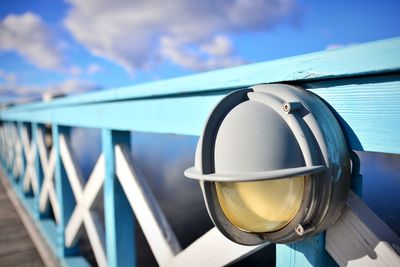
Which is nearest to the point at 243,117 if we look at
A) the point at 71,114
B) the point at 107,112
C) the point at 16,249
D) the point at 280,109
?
the point at 280,109

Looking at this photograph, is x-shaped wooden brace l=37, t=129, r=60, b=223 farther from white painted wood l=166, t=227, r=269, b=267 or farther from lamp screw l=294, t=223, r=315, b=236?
lamp screw l=294, t=223, r=315, b=236

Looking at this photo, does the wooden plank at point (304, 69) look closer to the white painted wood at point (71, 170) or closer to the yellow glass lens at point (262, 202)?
the yellow glass lens at point (262, 202)

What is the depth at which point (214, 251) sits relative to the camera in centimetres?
75

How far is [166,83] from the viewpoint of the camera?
88 centimetres

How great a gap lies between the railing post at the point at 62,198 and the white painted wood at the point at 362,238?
1882mm

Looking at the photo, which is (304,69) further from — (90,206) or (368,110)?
(90,206)

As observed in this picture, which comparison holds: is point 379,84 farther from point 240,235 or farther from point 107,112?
point 107,112

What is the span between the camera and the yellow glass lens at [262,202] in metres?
0.45

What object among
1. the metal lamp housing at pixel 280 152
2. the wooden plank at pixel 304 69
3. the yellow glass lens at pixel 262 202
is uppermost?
the wooden plank at pixel 304 69

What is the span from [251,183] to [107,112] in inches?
38.4

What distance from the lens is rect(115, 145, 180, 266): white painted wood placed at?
982 mm

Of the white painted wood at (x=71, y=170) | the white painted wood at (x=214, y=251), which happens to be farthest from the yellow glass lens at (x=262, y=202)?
the white painted wood at (x=71, y=170)

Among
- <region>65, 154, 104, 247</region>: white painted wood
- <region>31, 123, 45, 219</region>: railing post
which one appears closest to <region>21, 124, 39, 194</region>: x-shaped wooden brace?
<region>31, 123, 45, 219</region>: railing post

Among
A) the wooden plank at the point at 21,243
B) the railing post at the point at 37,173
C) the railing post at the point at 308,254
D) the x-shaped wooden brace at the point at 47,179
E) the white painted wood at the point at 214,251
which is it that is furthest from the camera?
the railing post at the point at 37,173
